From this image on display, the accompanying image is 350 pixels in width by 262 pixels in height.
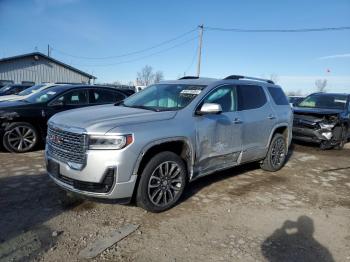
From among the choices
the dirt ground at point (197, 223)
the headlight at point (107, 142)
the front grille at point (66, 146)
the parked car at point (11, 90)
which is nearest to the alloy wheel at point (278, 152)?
the dirt ground at point (197, 223)

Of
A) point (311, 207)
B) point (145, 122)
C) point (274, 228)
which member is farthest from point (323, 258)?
point (145, 122)

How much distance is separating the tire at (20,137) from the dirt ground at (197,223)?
A: 1.32 meters

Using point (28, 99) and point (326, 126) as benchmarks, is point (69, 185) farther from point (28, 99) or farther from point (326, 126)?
point (326, 126)

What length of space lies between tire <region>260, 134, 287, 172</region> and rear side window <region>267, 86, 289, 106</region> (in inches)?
27.0

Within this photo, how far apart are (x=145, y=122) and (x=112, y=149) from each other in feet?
1.83

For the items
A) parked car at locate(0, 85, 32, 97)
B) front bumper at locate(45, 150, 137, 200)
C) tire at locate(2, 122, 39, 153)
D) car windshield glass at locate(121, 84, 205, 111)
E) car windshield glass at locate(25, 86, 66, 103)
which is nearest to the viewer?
front bumper at locate(45, 150, 137, 200)

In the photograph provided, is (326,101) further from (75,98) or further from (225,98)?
(75,98)

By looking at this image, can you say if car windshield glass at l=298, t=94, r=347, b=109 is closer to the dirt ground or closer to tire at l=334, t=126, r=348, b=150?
tire at l=334, t=126, r=348, b=150

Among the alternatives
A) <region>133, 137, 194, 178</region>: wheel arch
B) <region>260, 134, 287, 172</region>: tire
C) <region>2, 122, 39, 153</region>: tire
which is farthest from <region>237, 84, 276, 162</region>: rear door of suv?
<region>2, 122, 39, 153</region>: tire

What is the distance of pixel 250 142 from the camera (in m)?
5.66

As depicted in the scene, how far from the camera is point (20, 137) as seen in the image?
23.9 feet

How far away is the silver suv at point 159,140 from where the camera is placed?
147 inches

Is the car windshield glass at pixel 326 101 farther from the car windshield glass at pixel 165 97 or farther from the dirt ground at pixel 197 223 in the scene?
the car windshield glass at pixel 165 97

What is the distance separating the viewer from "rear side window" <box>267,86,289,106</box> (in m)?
6.55
